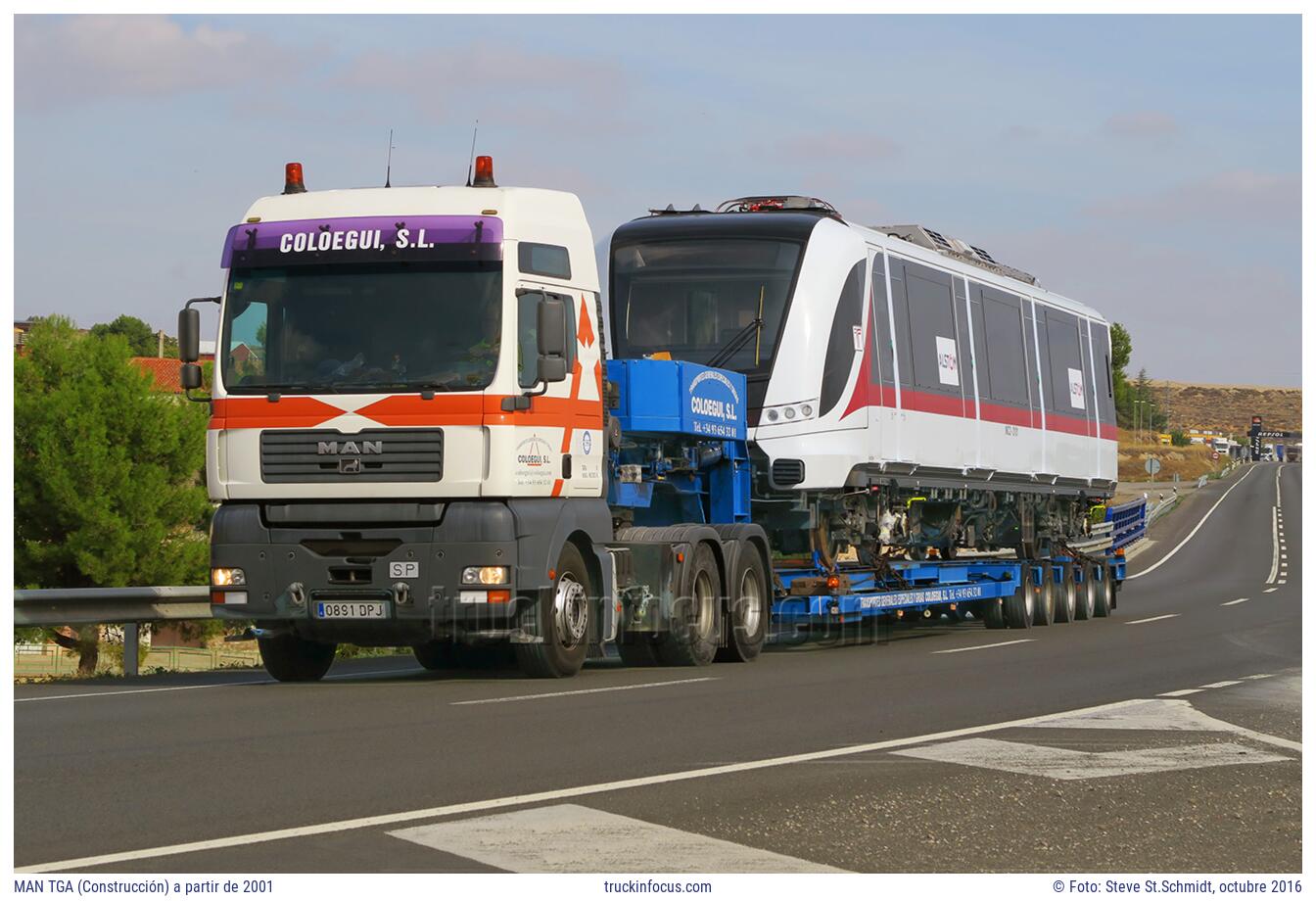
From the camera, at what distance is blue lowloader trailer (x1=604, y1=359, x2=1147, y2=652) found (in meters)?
17.0

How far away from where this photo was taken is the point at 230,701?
13.9 meters

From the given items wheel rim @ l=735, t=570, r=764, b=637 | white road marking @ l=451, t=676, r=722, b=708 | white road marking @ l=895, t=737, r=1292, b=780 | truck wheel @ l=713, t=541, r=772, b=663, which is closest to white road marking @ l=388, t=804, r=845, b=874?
white road marking @ l=895, t=737, r=1292, b=780

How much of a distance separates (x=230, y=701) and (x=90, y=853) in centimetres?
667

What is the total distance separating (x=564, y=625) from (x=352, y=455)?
222 centimetres

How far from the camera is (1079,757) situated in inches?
411

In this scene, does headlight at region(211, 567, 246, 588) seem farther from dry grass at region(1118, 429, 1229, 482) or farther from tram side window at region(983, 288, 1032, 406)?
Result: dry grass at region(1118, 429, 1229, 482)

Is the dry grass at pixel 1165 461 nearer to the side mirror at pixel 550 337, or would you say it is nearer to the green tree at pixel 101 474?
the green tree at pixel 101 474

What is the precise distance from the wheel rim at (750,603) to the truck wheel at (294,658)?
3.92 m

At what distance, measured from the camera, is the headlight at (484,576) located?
1480 cm

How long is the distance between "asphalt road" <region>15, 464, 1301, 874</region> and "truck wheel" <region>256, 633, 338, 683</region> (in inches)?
15.2

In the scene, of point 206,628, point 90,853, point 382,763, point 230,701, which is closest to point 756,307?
point 230,701

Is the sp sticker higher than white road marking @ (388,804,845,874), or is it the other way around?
the sp sticker

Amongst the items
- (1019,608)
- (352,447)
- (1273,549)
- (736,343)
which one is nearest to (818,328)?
(736,343)

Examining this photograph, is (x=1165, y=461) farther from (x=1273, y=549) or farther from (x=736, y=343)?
(x=736, y=343)
